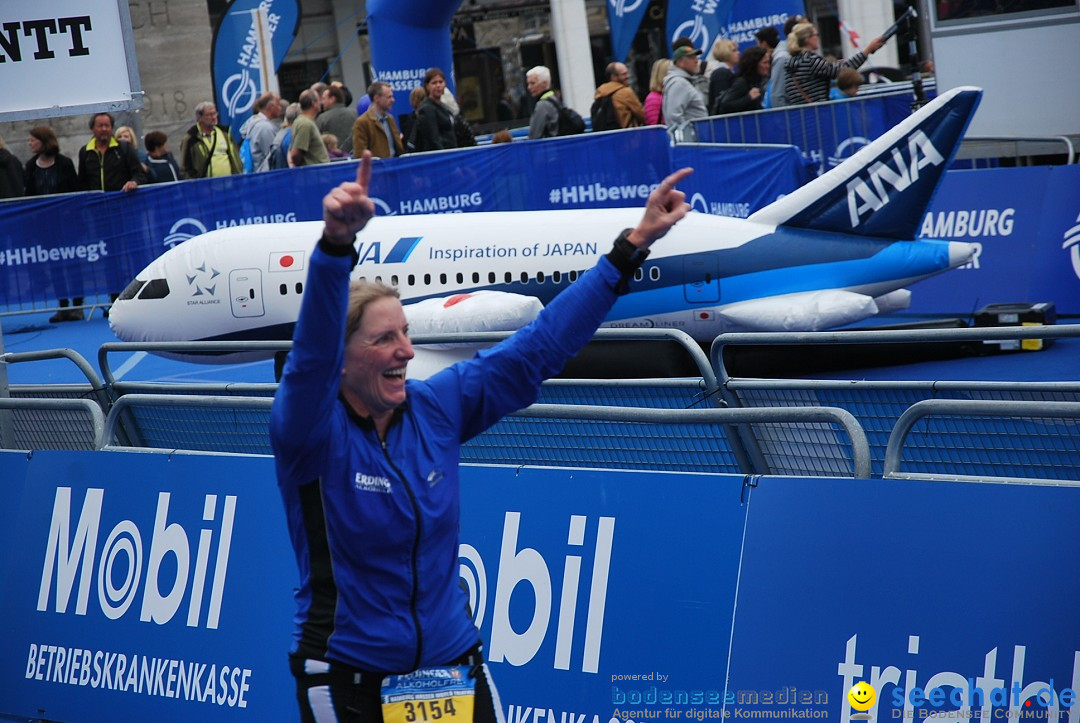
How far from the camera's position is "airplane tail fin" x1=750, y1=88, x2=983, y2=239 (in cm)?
1238

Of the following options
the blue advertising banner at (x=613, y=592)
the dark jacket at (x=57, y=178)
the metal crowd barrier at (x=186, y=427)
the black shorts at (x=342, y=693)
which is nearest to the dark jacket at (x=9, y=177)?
the dark jacket at (x=57, y=178)

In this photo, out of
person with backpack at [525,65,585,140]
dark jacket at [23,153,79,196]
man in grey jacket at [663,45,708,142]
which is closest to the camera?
man in grey jacket at [663,45,708,142]

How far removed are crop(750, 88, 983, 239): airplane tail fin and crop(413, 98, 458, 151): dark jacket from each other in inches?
261

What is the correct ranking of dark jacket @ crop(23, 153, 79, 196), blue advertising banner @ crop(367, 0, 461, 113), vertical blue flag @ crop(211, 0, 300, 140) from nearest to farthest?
dark jacket @ crop(23, 153, 79, 196)
blue advertising banner @ crop(367, 0, 461, 113)
vertical blue flag @ crop(211, 0, 300, 140)

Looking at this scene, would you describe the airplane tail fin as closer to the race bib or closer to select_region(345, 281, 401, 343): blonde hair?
select_region(345, 281, 401, 343): blonde hair

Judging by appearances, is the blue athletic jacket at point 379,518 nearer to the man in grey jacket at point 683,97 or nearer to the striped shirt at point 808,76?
the striped shirt at point 808,76

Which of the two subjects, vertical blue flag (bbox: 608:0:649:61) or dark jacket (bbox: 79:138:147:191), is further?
vertical blue flag (bbox: 608:0:649:61)

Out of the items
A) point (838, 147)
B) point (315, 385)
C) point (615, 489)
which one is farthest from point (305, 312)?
point (838, 147)

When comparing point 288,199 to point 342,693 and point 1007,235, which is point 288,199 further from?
point 342,693

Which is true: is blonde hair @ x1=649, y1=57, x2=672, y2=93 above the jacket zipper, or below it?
above

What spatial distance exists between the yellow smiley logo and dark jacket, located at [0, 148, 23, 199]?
17351mm

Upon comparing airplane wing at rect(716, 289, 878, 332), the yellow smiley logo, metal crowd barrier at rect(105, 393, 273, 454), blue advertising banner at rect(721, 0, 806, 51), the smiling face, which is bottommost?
the yellow smiley logo

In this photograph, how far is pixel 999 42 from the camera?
51.5ft

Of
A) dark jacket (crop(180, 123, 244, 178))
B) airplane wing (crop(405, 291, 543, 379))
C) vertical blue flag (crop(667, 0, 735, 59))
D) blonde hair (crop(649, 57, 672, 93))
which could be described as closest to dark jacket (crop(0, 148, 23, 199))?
dark jacket (crop(180, 123, 244, 178))
